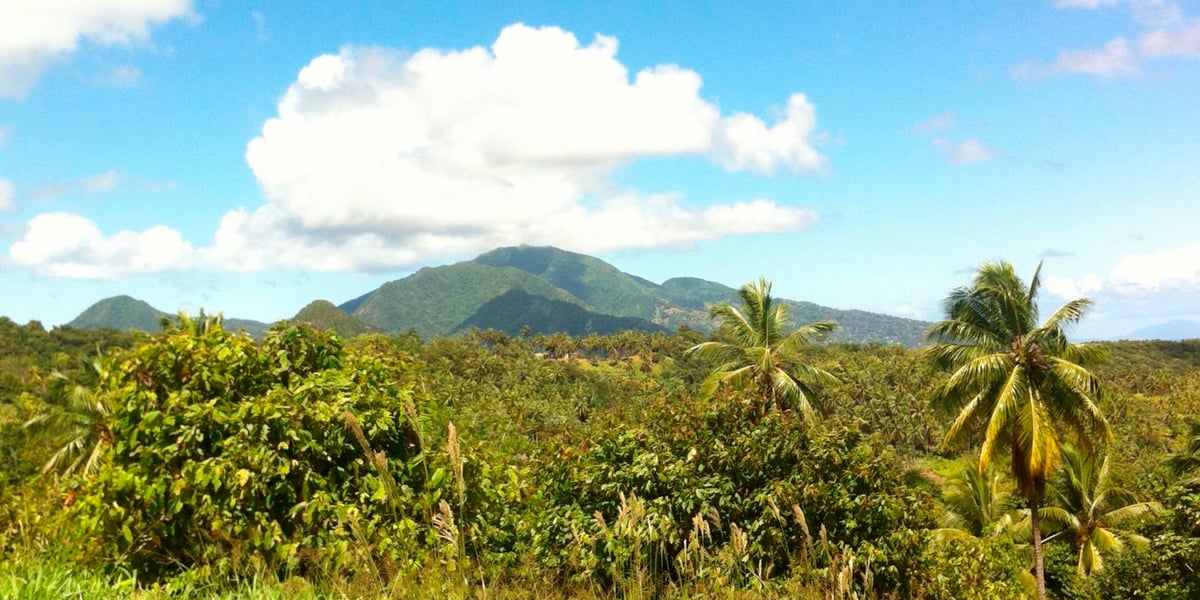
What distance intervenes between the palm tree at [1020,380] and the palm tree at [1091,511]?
30.8 feet

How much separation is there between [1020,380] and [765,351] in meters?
6.84

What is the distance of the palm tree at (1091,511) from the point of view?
23672 mm

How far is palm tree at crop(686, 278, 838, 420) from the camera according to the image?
67.5 ft

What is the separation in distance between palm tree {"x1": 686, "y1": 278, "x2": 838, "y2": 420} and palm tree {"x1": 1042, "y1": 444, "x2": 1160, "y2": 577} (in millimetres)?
9675

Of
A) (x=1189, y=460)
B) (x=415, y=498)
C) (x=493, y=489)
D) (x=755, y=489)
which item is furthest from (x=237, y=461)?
(x=1189, y=460)

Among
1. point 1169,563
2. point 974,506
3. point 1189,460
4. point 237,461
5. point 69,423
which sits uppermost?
point 237,461

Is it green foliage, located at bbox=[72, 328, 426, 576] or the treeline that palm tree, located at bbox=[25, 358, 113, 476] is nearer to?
the treeline

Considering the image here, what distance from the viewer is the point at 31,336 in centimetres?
6819

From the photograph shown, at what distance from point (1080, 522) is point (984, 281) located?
47.5 feet

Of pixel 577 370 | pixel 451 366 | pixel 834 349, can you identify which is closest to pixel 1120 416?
pixel 834 349

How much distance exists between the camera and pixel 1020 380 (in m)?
15.6

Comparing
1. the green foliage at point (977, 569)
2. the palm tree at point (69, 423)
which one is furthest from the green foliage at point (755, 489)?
the palm tree at point (69, 423)

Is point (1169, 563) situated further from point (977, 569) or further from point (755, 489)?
point (755, 489)

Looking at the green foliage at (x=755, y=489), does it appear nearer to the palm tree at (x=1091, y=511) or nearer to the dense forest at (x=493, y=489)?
the dense forest at (x=493, y=489)
